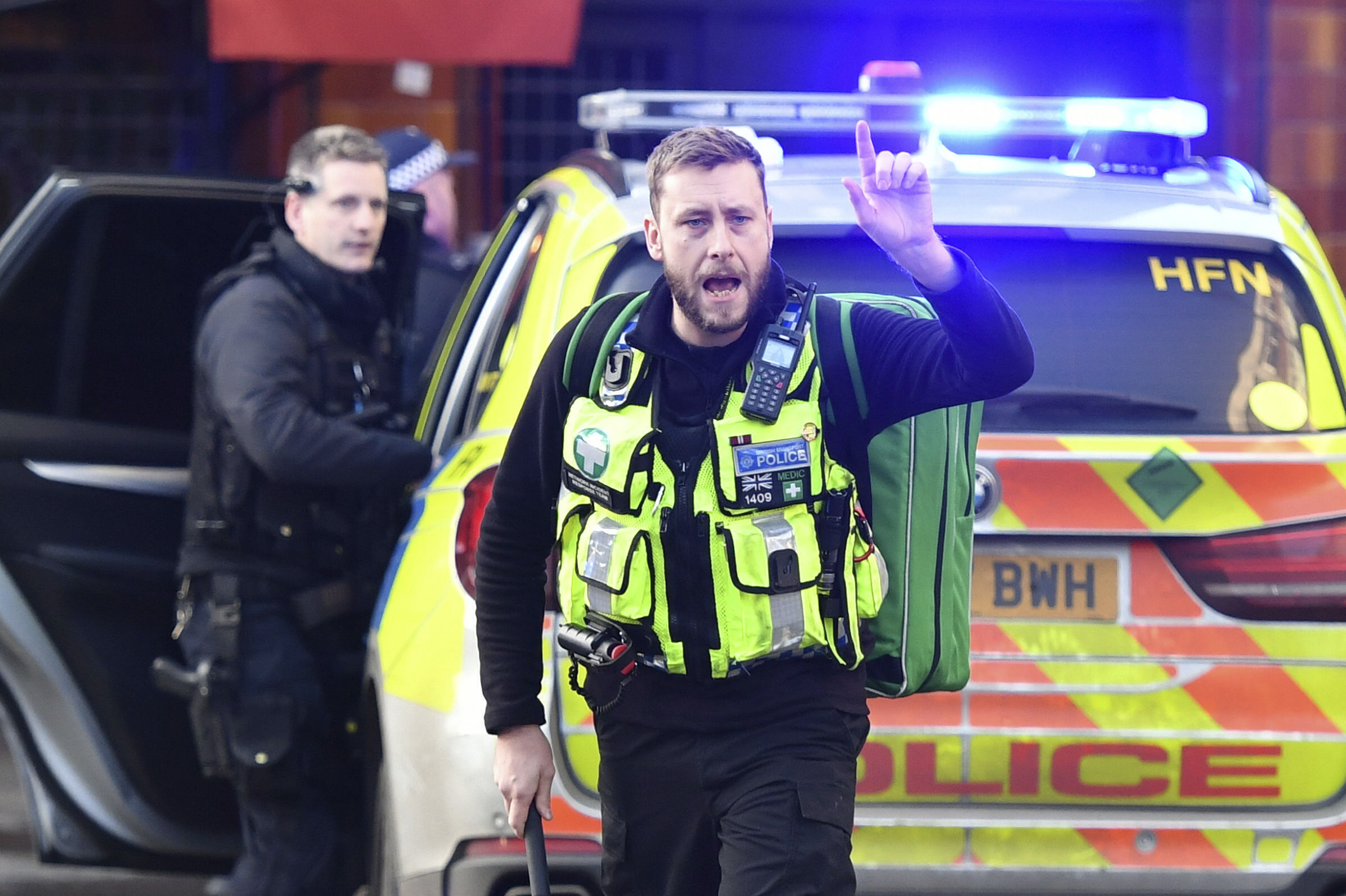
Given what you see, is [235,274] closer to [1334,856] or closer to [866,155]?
[866,155]

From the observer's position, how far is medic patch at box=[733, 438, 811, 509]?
2623mm

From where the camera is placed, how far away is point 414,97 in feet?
30.5

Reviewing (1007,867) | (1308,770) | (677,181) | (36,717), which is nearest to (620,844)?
(1007,867)

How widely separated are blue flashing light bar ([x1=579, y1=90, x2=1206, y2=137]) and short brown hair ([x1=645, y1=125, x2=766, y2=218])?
84cm

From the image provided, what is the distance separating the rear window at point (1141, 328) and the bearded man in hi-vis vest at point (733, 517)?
556 millimetres

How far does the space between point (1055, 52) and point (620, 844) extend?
298 inches

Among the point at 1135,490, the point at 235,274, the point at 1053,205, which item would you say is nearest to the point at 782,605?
the point at 1135,490

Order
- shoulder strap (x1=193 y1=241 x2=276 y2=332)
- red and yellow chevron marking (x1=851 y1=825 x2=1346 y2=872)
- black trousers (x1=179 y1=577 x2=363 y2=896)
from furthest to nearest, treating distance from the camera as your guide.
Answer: shoulder strap (x1=193 y1=241 x2=276 y2=332) → black trousers (x1=179 y1=577 x2=363 y2=896) → red and yellow chevron marking (x1=851 y1=825 x2=1346 y2=872)

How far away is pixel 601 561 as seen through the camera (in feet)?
8.81

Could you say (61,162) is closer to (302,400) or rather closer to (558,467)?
(302,400)

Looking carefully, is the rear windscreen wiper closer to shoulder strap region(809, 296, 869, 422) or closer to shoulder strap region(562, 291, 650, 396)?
shoulder strap region(809, 296, 869, 422)

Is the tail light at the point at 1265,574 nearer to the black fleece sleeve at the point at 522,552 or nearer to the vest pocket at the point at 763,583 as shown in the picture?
the vest pocket at the point at 763,583

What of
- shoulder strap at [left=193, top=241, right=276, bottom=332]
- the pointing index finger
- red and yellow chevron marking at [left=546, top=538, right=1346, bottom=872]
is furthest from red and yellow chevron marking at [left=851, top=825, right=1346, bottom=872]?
shoulder strap at [left=193, top=241, right=276, bottom=332]

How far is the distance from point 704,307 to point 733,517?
297 mm
